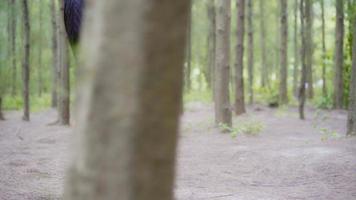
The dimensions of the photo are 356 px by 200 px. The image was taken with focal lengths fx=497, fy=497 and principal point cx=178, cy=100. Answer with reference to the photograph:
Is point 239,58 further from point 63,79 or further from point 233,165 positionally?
point 233,165

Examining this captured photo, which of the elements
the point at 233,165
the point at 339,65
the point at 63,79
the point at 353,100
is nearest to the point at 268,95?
the point at 339,65

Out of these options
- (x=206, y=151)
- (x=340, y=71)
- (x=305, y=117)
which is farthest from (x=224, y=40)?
(x=340, y=71)

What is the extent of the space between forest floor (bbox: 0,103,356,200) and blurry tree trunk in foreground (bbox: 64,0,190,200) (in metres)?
3.18

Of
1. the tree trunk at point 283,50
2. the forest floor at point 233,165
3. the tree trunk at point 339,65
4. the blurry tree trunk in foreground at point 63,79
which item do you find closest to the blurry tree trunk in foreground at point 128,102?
the forest floor at point 233,165

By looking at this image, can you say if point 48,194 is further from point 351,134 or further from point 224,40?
point 224,40

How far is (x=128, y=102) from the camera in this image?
1.51m

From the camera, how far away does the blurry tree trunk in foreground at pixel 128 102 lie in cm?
151

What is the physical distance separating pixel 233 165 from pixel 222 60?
4080mm

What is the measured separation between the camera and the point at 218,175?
20.3ft

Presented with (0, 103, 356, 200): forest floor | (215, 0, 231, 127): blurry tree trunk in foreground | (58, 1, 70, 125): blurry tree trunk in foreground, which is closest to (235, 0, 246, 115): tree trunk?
(215, 0, 231, 127): blurry tree trunk in foreground

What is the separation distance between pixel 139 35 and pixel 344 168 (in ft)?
17.0

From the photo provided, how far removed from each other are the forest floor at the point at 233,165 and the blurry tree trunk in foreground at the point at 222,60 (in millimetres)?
439

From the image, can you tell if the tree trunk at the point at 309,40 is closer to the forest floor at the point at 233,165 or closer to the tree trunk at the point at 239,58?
the tree trunk at the point at 239,58

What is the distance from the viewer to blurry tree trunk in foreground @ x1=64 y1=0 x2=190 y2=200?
1.51 metres
